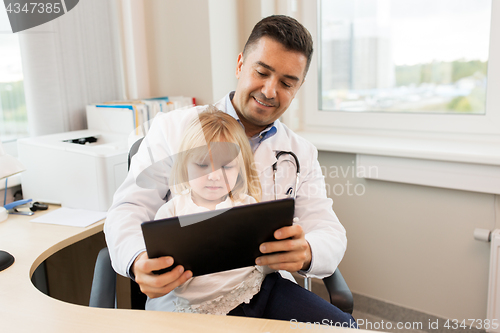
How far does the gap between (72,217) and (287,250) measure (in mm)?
846

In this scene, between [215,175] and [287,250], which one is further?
[215,175]

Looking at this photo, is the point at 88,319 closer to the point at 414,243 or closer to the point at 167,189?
the point at 167,189

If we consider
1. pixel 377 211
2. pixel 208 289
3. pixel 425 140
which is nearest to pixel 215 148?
A: pixel 208 289

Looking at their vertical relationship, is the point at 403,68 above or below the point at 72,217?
above

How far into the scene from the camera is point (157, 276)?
82cm

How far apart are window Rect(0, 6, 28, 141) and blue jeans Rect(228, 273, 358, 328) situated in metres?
1.31

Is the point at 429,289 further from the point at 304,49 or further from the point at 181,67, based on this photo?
the point at 181,67

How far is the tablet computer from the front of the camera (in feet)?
2.49

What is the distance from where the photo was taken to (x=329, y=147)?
187 centimetres

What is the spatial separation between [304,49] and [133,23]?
1.18 metres

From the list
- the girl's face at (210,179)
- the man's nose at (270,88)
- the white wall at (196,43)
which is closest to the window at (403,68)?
the white wall at (196,43)

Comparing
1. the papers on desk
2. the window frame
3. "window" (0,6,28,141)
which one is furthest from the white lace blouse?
"window" (0,6,28,141)

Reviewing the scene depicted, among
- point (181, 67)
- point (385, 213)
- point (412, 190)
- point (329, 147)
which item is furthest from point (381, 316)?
point (181, 67)

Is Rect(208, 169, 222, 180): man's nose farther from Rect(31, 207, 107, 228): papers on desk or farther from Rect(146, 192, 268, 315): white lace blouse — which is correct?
Rect(31, 207, 107, 228): papers on desk
